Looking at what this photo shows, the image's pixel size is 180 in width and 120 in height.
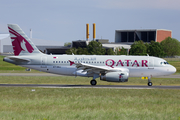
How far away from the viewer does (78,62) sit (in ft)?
119

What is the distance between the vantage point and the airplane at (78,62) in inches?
1404

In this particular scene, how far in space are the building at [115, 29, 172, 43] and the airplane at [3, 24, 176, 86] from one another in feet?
467

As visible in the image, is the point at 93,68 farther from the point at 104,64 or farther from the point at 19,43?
the point at 19,43

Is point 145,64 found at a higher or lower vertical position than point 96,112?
higher

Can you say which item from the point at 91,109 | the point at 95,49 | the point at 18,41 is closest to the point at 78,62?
the point at 18,41

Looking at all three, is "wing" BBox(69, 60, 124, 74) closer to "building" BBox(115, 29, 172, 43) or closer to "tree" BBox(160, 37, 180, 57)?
"tree" BBox(160, 37, 180, 57)

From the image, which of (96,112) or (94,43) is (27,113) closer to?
(96,112)

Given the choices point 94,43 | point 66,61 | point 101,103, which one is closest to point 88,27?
point 94,43

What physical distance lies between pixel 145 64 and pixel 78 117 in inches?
855

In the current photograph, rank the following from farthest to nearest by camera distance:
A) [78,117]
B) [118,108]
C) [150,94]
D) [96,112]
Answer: [150,94] < [118,108] < [96,112] < [78,117]

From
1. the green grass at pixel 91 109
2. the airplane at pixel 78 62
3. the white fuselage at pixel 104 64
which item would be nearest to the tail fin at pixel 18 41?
the airplane at pixel 78 62

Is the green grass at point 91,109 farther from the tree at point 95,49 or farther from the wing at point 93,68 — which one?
the tree at point 95,49

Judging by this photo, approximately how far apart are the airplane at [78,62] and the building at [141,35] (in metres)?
142

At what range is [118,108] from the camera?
1953 centimetres
